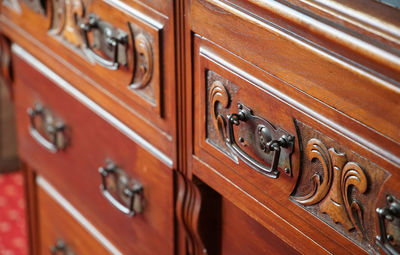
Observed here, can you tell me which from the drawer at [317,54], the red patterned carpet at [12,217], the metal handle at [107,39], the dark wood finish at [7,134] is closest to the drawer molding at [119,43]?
the metal handle at [107,39]

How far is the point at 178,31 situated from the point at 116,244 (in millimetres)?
339

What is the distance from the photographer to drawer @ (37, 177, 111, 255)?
0.91m

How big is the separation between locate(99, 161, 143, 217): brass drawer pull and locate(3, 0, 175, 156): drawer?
75mm

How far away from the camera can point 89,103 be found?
794 mm

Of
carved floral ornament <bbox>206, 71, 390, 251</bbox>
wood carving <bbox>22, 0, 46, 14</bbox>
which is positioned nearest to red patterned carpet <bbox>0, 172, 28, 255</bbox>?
wood carving <bbox>22, 0, 46, 14</bbox>

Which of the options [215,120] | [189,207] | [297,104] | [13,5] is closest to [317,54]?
[297,104]

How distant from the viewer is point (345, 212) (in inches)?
19.1

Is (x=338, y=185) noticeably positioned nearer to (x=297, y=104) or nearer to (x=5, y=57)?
(x=297, y=104)

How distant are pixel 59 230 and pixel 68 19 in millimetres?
364

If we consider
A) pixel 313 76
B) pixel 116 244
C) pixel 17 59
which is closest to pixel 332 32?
pixel 313 76

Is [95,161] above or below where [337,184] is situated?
below

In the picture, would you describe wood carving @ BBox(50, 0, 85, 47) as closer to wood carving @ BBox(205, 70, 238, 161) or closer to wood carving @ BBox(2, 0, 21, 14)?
wood carving @ BBox(2, 0, 21, 14)

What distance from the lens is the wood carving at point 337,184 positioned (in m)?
0.46

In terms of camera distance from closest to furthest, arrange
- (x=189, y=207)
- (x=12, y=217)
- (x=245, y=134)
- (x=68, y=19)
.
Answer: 1. (x=245, y=134)
2. (x=189, y=207)
3. (x=68, y=19)
4. (x=12, y=217)
